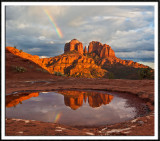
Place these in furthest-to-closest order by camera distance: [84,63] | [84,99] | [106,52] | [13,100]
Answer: [106,52] → [84,63] → [84,99] → [13,100]

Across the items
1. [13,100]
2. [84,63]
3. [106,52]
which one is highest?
[106,52]

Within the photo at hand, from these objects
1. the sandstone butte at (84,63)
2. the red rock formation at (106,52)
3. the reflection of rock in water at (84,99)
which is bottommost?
the reflection of rock in water at (84,99)

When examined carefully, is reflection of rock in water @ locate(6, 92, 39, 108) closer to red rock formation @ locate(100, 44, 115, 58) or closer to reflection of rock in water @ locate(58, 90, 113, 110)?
reflection of rock in water @ locate(58, 90, 113, 110)

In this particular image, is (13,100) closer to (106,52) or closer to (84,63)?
(84,63)

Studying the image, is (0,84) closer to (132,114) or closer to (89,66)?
(132,114)

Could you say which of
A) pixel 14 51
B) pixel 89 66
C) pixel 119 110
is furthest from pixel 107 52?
pixel 119 110

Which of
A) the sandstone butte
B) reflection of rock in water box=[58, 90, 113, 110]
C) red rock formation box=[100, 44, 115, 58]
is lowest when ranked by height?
reflection of rock in water box=[58, 90, 113, 110]

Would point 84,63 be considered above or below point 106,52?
below

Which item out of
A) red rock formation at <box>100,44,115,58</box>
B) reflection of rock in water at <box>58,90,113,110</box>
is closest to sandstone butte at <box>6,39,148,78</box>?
red rock formation at <box>100,44,115,58</box>

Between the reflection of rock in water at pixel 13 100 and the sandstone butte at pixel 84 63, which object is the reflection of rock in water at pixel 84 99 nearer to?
the reflection of rock in water at pixel 13 100

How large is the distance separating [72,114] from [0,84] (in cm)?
679

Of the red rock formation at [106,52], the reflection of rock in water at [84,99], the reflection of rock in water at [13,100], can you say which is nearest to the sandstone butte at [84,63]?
the red rock formation at [106,52]

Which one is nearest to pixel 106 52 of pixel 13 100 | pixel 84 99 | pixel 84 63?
pixel 84 63

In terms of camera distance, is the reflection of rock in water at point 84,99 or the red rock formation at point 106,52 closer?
the reflection of rock in water at point 84,99
